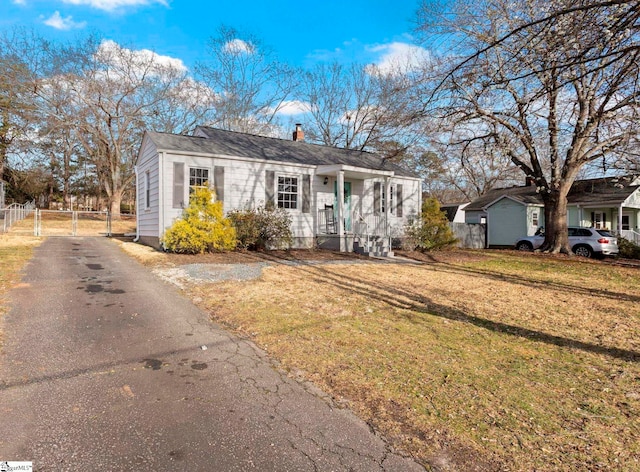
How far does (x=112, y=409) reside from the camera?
273 centimetres

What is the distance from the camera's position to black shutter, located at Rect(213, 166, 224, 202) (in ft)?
42.3

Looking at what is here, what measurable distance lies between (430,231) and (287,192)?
20.0ft

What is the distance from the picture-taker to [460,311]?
19.1 ft

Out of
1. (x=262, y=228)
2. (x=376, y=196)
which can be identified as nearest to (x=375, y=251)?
(x=376, y=196)

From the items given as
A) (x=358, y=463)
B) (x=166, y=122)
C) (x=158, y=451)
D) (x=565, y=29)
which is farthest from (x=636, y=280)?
(x=166, y=122)

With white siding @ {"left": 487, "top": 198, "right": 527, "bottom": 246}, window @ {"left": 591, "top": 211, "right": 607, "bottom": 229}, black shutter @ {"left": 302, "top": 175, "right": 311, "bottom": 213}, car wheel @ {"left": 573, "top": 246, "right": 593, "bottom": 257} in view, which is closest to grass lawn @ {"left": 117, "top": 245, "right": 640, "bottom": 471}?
black shutter @ {"left": 302, "top": 175, "right": 311, "bottom": 213}

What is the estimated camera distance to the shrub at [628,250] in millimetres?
17375

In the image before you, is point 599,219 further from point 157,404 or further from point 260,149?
point 157,404

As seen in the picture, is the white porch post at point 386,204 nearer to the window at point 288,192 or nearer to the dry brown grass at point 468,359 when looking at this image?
the window at point 288,192

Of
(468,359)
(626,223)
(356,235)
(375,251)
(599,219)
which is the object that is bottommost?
(468,359)

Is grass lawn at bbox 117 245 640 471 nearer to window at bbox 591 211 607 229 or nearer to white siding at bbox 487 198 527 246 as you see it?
white siding at bbox 487 198 527 246

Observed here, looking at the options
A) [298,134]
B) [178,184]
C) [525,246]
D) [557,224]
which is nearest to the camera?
[178,184]

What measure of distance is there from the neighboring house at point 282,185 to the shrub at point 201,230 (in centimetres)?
126

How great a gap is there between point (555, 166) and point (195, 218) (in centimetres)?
1529
